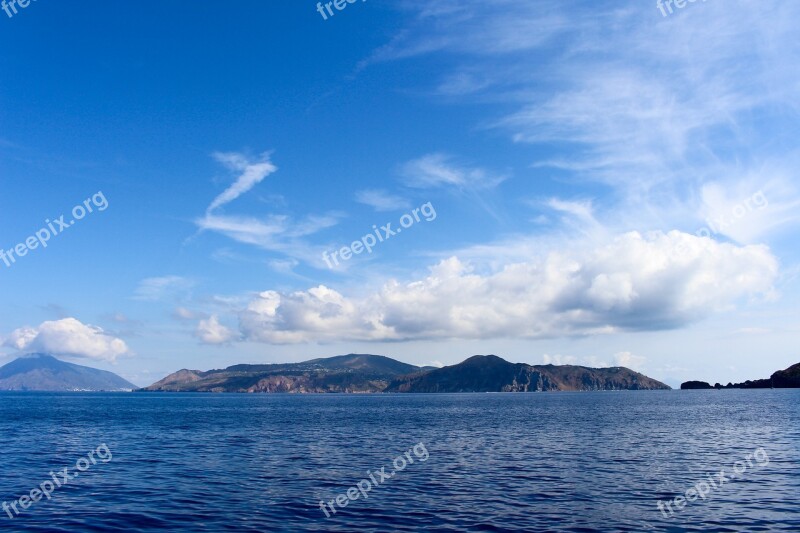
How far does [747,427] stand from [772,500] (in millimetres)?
75296

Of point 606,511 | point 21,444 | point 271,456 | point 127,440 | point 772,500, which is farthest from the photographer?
point 127,440

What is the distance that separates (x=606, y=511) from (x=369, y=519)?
17.6 m

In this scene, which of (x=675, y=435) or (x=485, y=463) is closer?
(x=485, y=463)

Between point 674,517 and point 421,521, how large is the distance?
18147 mm

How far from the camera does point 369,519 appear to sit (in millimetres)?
39312

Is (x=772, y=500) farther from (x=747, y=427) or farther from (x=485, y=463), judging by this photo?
(x=747, y=427)

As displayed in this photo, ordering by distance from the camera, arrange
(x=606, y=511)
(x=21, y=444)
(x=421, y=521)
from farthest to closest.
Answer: (x=21, y=444)
(x=606, y=511)
(x=421, y=521)

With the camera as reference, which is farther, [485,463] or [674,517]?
[485,463]

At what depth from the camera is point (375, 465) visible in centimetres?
6306

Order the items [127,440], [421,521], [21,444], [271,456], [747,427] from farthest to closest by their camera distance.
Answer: [747,427]
[127,440]
[21,444]
[271,456]
[421,521]

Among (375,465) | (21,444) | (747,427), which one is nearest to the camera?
(375,465)

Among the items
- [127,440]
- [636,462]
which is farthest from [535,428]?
[127,440]

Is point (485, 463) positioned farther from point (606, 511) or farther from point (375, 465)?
point (606, 511)

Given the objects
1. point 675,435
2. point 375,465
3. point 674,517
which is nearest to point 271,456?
point 375,465
